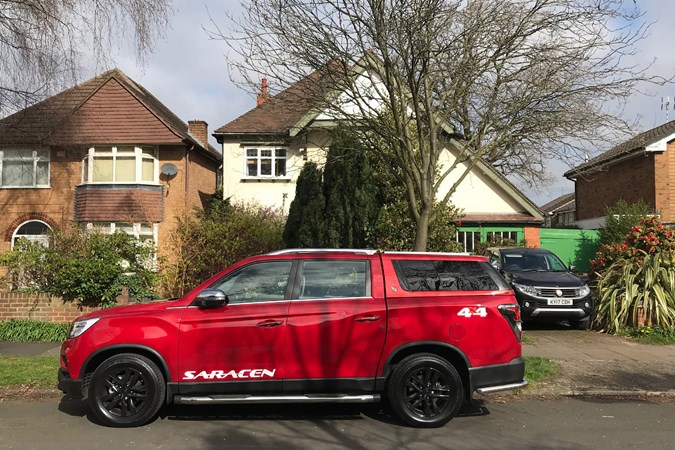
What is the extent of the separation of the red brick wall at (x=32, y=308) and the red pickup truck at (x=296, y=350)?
16.4ft

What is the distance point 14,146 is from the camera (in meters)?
17.8

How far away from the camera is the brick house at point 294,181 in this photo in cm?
1694

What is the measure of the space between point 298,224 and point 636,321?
6.78 metres

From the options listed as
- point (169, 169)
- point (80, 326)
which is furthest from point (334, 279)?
point (169, 169)

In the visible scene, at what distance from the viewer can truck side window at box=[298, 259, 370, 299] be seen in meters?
5.46

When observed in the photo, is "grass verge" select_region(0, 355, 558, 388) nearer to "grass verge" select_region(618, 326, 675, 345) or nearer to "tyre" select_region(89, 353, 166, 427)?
"tyre" select_region(89, 353, 166, 427)

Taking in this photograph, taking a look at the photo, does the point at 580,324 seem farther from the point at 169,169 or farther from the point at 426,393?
the point at 169,169

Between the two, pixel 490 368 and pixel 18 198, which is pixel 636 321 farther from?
pixel 18 198

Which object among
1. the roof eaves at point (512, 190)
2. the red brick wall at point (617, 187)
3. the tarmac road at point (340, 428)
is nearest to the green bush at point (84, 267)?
the tarmac road at point (340, 428)

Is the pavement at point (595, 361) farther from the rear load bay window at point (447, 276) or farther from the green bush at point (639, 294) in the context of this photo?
the rear load bay window at point (447, 276)

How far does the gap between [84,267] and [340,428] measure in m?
6.46

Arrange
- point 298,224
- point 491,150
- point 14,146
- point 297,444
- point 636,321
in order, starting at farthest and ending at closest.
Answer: point 14,146 → point 298,224 → point 636,321 → point 491,150 → point 297,444

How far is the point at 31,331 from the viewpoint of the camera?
949 cm

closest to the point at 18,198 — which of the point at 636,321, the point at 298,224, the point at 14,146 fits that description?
the point at 14,146
